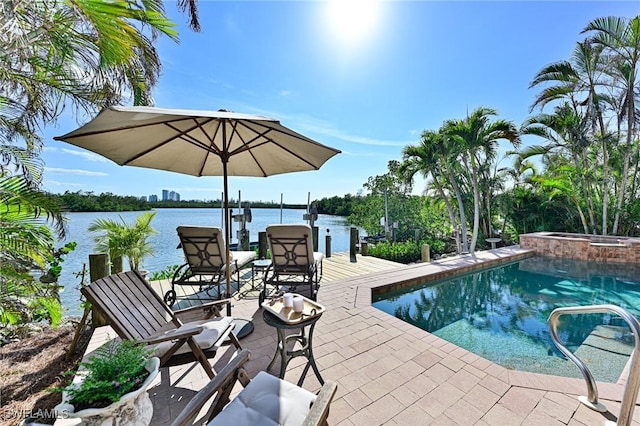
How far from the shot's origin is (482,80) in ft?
31.1

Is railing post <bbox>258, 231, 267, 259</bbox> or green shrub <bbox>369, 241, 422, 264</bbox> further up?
railing post <bbox>258, 231, 267, 259</bbox>

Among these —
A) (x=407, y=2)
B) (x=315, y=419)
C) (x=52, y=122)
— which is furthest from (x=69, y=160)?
(x=407, y=2)

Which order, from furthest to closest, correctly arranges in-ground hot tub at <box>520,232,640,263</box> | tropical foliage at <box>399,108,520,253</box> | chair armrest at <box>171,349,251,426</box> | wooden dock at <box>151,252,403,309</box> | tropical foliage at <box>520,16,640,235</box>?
tropical foliage at <box>399,108,520,253</box> < tropical foliage at <box>520,16,640,235</box> < in-ground hot tub at <box>520,232,640,263</box> < wooden dock at <box>151,252,403,309</box> < chair armrest at <box>171,349,251,426</box>

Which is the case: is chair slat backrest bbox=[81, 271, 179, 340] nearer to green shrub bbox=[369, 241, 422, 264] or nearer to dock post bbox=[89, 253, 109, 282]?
dock post bbox=[89, 253, 109, 282]

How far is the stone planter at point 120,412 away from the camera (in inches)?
50.6

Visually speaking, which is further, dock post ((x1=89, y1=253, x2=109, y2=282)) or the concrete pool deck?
dock post ((x1=89, y1=253, x2=109, y2=282))

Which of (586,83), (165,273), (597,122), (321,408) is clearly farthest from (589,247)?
(165,273)

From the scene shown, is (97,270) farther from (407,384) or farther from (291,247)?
(407,384)

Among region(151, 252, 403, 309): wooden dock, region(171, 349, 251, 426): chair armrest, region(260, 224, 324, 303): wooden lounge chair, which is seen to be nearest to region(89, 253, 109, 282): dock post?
region(151, 252, 403, 309): wooden dock

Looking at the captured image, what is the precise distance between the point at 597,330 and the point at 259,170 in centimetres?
581

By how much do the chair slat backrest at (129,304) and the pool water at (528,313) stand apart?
135 inches

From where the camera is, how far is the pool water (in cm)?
326

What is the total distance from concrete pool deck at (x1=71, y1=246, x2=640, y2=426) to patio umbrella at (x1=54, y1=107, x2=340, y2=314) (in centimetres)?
118

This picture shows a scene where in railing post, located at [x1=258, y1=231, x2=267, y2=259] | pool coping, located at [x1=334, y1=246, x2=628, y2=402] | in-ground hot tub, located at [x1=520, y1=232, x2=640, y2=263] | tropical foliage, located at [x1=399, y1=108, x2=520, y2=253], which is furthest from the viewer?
tropical foliage, located at [x1=399, y1=108, x2=520, y2=253]
